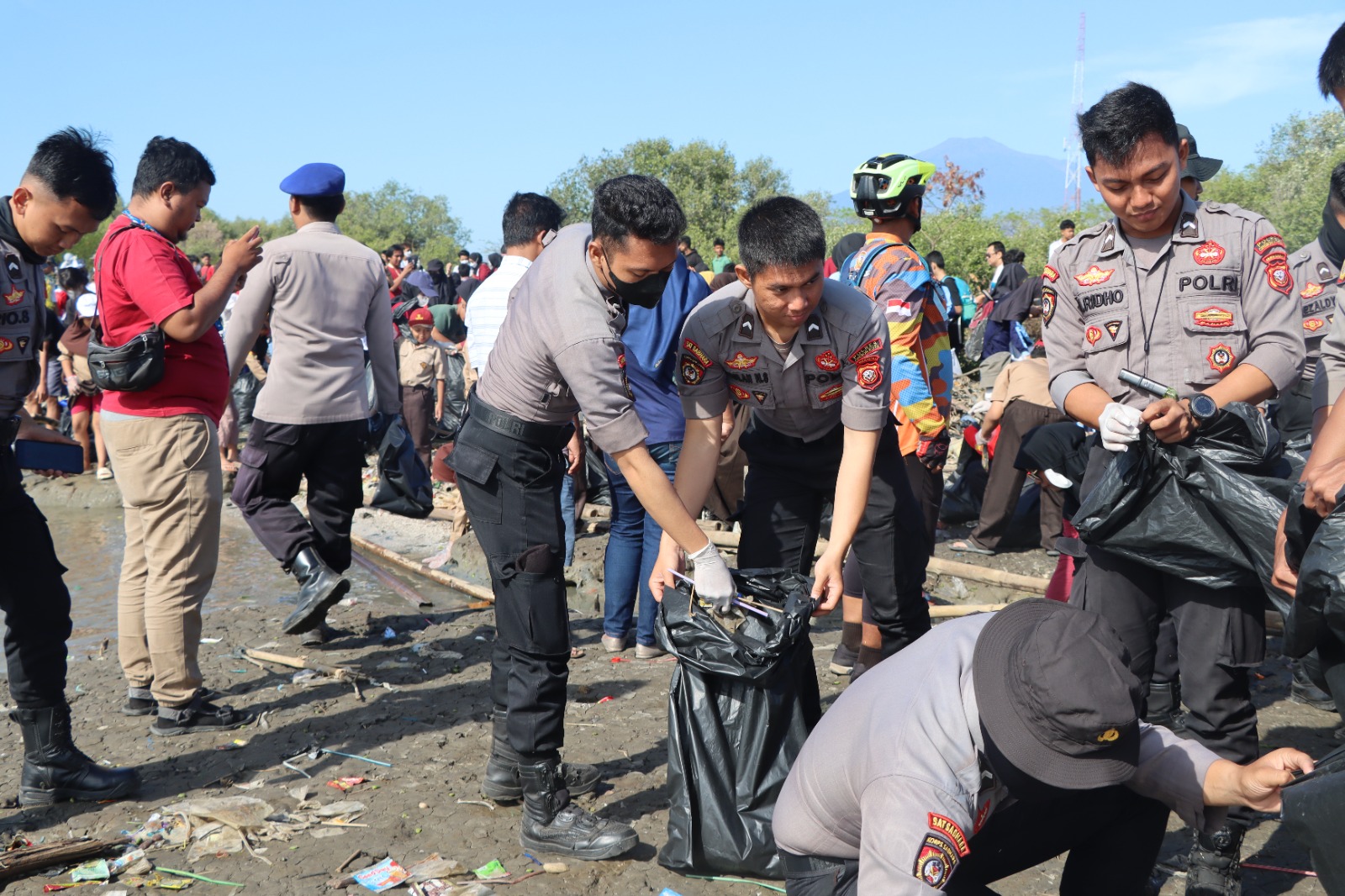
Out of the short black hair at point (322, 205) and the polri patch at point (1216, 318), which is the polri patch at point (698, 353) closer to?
the polri patch at point (1216, 318)

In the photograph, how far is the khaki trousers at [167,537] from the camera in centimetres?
425

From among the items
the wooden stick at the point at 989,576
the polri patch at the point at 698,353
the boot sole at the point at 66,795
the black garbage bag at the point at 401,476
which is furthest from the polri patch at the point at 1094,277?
the black garbage bag at the point at 401,476

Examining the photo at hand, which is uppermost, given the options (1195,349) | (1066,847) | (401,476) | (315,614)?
(1195,349)

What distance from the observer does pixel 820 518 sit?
12.9 ft

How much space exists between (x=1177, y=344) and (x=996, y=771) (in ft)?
5.49

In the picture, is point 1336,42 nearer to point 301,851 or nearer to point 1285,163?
point 301,851

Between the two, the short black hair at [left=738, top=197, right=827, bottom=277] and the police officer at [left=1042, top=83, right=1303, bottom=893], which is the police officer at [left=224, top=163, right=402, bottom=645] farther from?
the police officer at [left=1042, top=83, right=1303, bottom=893]

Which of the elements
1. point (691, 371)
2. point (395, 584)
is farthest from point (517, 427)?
point (395, 584)

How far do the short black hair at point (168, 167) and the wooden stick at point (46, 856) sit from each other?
2.47 m

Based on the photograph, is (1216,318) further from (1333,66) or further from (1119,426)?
(1333,66)

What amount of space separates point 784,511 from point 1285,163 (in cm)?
2713

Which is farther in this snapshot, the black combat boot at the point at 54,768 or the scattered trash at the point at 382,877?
the black combat boot at the point at 54,768

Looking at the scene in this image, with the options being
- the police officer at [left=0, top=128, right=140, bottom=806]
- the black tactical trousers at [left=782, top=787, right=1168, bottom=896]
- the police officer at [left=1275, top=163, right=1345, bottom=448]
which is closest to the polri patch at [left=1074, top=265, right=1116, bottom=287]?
the black tactical trousers at [left=782, top=787, right=1168, bottom=896]

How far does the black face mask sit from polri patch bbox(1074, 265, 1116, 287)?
131 centimetres
